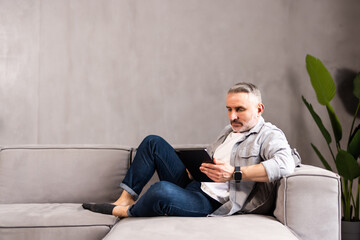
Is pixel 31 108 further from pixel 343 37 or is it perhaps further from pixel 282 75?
pixel 343 37

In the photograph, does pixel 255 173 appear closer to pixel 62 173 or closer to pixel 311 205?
pixel 311 205

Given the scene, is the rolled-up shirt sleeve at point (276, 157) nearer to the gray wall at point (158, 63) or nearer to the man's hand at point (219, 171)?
the man's hand at point (219, 171)

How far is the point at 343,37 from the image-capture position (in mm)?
3195

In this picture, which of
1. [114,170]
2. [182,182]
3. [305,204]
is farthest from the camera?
[114,170]

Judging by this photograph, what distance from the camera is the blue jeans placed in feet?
5.65

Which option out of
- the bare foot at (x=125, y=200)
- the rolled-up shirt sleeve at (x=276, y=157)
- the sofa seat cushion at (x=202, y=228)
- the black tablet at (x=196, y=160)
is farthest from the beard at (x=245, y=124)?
the bare foot at (x=125, y=200)

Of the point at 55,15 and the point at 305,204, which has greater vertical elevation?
the point at 55,15

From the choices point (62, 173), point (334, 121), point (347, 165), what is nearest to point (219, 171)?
point (62, 173)

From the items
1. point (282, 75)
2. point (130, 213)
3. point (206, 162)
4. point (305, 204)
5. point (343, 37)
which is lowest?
point (130, 213)

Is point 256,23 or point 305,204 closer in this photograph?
point 305,204

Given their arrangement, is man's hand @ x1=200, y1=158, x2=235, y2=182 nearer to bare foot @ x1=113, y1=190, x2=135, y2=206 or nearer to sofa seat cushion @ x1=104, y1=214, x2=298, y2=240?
sofa seat cushion @ x1=104, y1=214, x2=298, y2=240

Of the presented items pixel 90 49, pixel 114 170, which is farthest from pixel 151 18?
pixel 114 170

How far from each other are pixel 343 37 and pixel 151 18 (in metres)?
1.59

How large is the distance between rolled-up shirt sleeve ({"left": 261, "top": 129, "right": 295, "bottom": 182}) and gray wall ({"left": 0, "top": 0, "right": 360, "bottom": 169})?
52.7 inches
